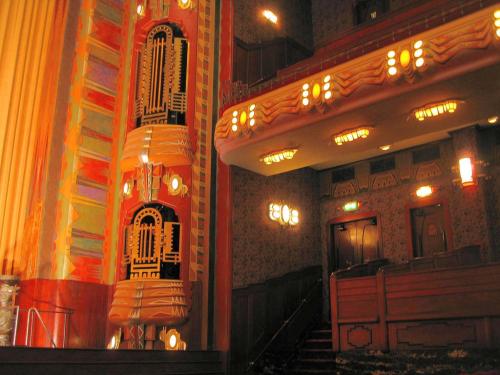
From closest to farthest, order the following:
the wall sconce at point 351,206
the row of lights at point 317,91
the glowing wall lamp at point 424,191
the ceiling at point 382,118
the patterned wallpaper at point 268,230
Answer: the ceiling at point 382,118 < the row of lights at point 317,91 < the patterned wallpaper at point 268,230 < the glowing wall lamp at point 424,191 < the wall sconce at point 351,206

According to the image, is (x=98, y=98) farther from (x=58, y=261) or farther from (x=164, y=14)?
(x=58, y=261)

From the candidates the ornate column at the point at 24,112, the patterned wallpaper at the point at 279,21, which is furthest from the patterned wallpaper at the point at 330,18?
the ornate column at the point at 24,112

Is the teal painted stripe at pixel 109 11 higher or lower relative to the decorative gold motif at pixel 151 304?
higher

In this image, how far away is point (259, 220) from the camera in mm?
10094

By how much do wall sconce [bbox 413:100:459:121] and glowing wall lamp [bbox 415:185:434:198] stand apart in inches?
136

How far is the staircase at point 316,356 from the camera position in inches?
351

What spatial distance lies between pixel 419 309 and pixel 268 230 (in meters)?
3.41

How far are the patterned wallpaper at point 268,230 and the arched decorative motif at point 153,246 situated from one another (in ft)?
3.42

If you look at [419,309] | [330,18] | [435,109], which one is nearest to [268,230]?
[419,309]

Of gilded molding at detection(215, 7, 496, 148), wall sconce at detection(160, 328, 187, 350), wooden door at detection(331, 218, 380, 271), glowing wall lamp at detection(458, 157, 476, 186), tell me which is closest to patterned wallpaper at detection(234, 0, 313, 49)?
gilded molding at detection(215, 7, 496, 148)

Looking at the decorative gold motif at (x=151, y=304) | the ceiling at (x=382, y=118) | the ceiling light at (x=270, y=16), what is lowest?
the decorative gold motif at (x=151, y=304)

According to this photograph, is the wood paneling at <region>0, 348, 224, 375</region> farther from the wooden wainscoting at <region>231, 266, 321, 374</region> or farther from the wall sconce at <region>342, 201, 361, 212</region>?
the wall sconce at <region>342, 201, 361, 212</region>

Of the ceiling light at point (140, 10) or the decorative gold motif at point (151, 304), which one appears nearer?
the decorative gold motif at point (151, 304)

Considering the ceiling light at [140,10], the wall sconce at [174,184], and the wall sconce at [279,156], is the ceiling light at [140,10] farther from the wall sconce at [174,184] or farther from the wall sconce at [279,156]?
the wall sconce at [279,156]
